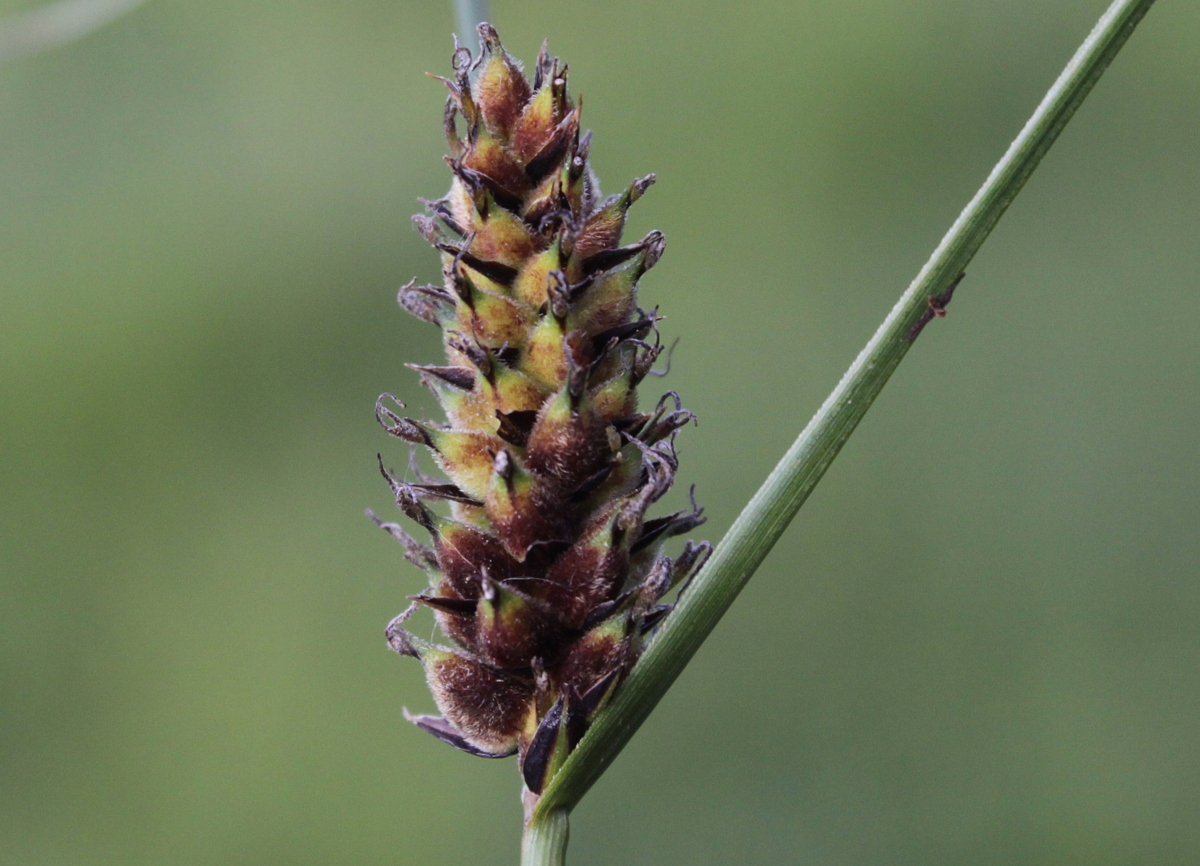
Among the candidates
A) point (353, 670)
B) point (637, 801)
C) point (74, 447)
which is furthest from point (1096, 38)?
point (74, 447)

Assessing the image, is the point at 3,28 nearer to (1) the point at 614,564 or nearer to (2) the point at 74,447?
(2) the point at 74,447

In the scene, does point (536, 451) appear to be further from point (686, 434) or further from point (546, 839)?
point (686, 434)

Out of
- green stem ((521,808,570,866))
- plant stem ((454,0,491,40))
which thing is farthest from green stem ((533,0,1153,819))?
plant stem ((454,0,491,40))

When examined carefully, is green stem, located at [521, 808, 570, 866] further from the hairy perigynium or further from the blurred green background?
the blurred green background

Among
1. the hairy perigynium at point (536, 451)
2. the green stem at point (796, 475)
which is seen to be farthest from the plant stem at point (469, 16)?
the green stem at point (796, 475)

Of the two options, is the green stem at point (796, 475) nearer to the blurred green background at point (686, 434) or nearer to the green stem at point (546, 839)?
the green stem at point (546, 839)
